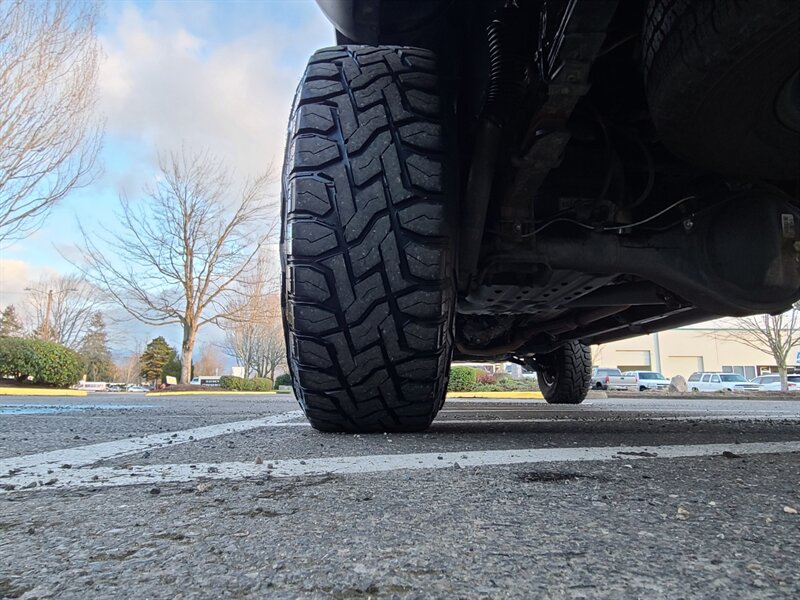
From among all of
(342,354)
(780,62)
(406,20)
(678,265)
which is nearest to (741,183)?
(678,265)

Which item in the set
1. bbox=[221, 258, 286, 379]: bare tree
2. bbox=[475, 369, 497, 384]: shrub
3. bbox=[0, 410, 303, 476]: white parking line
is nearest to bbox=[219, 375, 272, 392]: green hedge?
bbox=[221, 258, 286, 379]: bare tree

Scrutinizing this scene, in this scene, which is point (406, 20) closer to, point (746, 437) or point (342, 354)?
point (342, 354)

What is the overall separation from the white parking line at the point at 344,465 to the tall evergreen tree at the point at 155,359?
33.7 m

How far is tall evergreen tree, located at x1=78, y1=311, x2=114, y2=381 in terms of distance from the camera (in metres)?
35.9

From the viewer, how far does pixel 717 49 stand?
1.11 meters

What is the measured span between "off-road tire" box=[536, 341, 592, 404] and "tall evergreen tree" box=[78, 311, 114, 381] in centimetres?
3630

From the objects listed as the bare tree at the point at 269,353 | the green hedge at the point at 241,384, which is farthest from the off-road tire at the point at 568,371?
the bare tree at the point at 269,353

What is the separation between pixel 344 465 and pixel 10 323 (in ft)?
140

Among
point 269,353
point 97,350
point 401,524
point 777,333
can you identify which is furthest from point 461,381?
point 97,350

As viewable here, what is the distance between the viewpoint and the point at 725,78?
3.92ft

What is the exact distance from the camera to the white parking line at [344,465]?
107 cm

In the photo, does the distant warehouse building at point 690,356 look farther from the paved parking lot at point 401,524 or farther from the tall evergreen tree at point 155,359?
the paved parking lot at point 401,524

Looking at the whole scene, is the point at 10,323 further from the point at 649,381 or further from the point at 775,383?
the point at 775,383

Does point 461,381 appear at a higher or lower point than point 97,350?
lower
